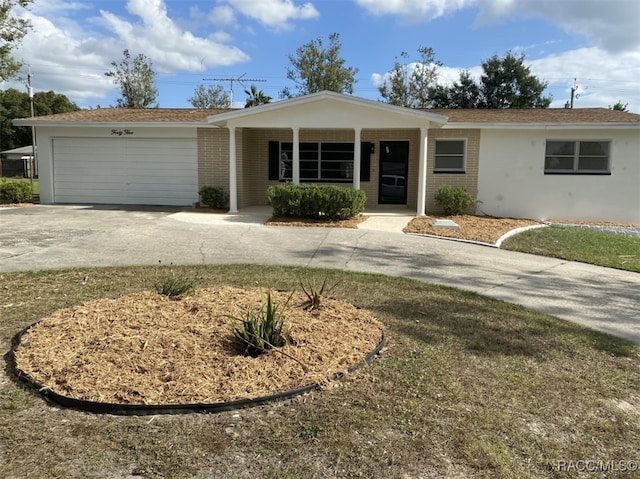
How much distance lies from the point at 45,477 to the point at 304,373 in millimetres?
1761

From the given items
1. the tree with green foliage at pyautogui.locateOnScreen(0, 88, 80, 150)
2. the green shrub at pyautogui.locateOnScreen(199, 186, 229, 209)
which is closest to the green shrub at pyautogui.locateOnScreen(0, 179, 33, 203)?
the green shrub at pyautogui.locateOnScreen(199, 186, 229, 209)

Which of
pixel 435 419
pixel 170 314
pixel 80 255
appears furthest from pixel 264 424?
pixel 80 255

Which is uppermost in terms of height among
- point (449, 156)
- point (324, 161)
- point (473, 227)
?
point (449, 156)

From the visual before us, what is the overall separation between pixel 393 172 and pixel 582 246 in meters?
7.21

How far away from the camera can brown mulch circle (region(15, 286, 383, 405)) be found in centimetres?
344

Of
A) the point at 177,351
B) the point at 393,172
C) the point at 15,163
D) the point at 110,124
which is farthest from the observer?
the point at 15,163

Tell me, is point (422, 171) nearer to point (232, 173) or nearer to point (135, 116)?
point (232, 173)

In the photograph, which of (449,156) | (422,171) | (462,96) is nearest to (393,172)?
(449,156)

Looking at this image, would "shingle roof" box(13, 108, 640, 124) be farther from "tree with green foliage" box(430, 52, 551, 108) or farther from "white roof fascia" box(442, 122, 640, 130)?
"tree with green foliage" box(430, 52, 551, 108)

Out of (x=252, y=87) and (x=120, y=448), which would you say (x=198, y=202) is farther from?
(x=252, y=87)

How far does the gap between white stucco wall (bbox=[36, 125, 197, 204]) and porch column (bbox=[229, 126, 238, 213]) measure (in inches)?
86.5

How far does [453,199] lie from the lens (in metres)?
14.0

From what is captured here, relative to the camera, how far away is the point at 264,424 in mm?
3113

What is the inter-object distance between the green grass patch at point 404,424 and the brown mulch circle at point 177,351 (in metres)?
0.18
